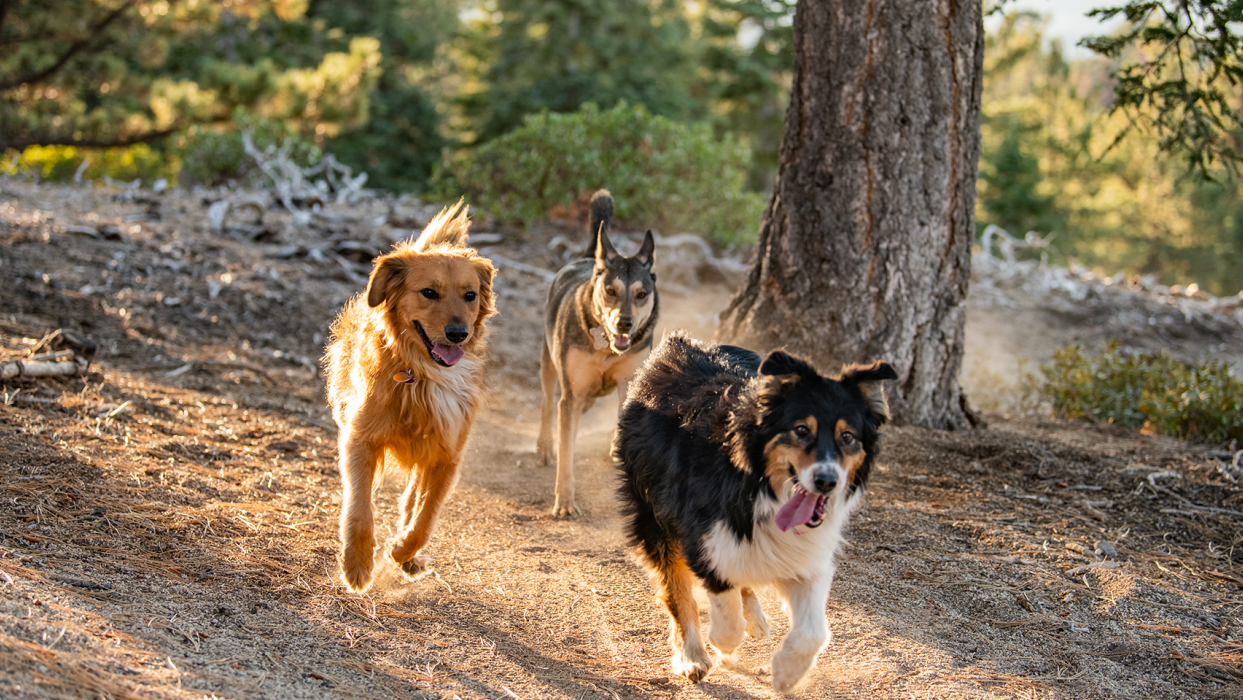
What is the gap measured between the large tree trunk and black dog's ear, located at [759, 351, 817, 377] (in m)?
3.87

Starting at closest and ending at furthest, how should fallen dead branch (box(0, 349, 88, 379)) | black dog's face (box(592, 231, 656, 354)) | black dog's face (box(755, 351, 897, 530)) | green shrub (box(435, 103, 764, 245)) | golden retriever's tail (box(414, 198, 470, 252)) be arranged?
black dog's face (box(755, 351, 897, 530)) < golden retriever's tail (box(414, 198, 470, 252)) < fallen dead branch (box(0, 349, 88, 379)) < black dog's face (box(592, 231, 656, 354)) < green shrub (box(435, 103, 764, 245))

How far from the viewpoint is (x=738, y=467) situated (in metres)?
3.93

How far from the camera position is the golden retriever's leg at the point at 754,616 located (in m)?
4.60

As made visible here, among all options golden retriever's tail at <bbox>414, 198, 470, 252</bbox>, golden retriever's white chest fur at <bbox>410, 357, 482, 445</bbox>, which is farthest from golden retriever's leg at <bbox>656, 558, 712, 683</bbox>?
golden retriever's tail at <bbox>414, 198, 470, 252</bbox>

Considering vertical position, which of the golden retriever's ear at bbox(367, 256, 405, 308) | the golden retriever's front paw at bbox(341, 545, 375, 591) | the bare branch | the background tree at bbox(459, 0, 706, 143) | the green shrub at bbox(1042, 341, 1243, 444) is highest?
the background tree at bbox(459, 0, 706, 143)

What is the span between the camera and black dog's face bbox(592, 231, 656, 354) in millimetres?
6613

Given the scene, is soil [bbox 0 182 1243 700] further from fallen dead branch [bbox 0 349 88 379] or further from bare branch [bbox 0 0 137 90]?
bare branch [bbox 0 0 137 90]

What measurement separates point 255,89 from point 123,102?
11.6 feet

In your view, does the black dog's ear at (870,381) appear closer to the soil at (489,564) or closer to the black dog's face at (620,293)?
the soil at (489,564)

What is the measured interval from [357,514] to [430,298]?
120cm

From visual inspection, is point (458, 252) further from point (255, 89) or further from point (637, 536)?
point (255, 89)

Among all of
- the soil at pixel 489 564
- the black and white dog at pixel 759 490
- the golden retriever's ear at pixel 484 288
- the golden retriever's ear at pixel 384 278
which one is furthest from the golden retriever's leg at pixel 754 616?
the golden retriever's ear at pixel 384 278

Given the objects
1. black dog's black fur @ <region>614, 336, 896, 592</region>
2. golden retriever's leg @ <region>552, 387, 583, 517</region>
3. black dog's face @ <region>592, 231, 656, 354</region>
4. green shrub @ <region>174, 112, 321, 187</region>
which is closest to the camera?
black dog's black fur @ <region>614, 336, 896, 592</region>

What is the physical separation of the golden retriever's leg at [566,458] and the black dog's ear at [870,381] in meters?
2.97
